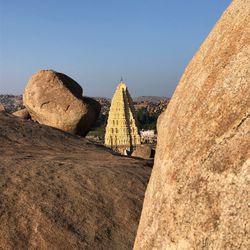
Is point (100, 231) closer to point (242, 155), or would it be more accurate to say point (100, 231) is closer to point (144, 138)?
point (242, 155)

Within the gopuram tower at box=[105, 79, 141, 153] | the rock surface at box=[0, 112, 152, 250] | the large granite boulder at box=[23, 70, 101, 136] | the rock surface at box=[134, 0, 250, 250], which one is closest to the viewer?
the rock surface at box=[134, 0, 250, 250]

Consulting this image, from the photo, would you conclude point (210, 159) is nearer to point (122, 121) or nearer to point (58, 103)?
point (58, 103)

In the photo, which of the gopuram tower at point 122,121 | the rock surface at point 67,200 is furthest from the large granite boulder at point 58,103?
the gopuram tower at point 122,121

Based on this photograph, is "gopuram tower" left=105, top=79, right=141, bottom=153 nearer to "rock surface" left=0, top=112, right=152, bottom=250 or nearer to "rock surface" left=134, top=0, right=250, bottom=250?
"rock surface" left=0, top=112, right=152, bottom=250

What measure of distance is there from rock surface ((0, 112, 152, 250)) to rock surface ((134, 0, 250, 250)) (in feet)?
8.77

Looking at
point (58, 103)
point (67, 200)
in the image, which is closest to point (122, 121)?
→ point (58, 103)

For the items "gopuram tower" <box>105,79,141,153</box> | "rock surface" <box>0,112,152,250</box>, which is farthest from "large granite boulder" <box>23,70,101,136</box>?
"gopuram tower" <box>105,79,141,153</box>

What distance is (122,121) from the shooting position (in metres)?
63.1

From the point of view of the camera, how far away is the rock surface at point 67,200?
6.81 m

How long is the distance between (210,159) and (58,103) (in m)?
13.5

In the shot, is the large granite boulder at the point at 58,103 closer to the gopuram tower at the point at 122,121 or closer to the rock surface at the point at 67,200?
the rock surface at the point at 67,200

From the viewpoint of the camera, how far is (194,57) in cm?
471

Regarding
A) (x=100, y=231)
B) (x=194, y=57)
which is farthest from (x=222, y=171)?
(x=100, y=231)

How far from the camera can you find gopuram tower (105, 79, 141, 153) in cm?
6194
